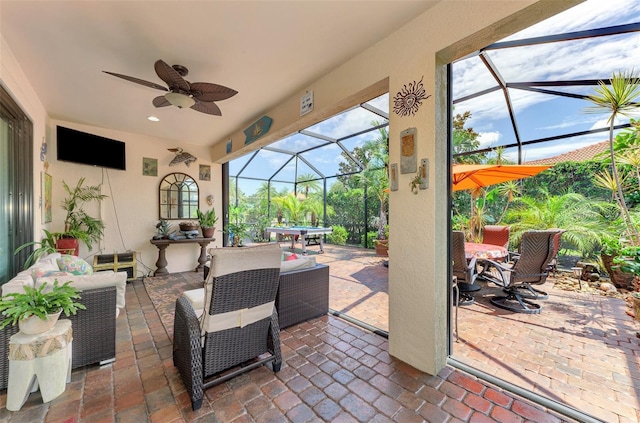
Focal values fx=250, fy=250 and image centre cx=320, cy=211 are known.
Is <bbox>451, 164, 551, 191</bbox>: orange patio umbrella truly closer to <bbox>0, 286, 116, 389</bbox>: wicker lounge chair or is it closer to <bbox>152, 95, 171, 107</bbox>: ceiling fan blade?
<bbox>152, 95, 171, 107</bbox>: ceiling fan blade

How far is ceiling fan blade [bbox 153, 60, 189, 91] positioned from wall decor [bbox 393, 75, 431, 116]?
1.97 meters

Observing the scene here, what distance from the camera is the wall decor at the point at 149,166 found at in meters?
5.29

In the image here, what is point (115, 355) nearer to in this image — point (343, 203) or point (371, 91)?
point (371, 91)

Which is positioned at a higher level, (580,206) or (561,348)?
(580,206)

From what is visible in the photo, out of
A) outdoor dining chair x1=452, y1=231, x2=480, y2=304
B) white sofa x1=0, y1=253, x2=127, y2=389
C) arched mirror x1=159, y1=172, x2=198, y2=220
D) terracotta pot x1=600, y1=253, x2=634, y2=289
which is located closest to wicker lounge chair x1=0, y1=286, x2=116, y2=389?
white sofa x1=0, y1=253, x2=127, y2=389

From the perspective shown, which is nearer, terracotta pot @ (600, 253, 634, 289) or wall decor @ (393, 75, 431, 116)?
wall decor @ (393, 75, 431, 116)

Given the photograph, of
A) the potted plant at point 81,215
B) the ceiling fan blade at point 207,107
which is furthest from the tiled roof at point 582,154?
the potted plant at point 81,215

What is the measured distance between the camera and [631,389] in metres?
1.84

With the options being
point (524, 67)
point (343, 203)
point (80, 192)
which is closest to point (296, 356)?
point (524, 67)

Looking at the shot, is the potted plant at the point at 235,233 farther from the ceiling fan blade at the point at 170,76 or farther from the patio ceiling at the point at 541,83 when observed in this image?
the ceiling fan blade at the point at 170,76

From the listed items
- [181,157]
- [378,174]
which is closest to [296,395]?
[181,157]

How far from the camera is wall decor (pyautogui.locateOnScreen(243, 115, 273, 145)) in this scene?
154 inches

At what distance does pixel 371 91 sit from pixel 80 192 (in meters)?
5.45

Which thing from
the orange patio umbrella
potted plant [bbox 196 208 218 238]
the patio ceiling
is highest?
the patio ceiling
